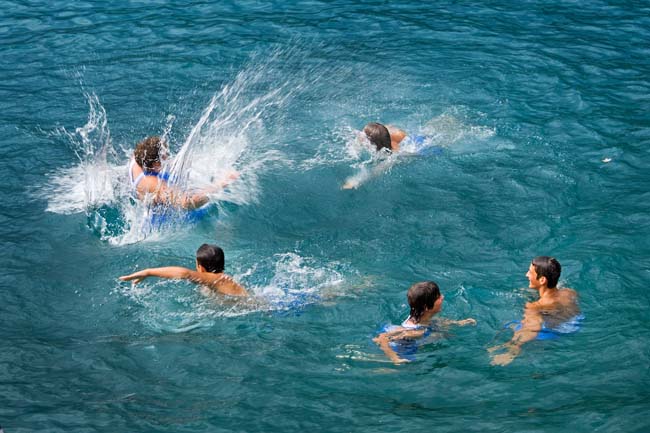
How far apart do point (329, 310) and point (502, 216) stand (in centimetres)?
316

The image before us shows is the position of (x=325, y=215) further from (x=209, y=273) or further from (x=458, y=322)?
(x=458, y=322)

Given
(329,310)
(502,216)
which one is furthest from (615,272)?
(329,310)

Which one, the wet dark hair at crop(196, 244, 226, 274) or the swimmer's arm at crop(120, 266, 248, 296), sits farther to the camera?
the wet dark hair at crop(196, 244, 226, 274)

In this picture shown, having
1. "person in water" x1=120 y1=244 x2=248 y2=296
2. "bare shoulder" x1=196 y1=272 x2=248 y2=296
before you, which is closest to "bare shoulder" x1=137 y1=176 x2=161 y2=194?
"person in water" x1=120 y1=244 x2=248 y2=296

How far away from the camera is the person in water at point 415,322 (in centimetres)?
827

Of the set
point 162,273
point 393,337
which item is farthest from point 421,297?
point 162,273

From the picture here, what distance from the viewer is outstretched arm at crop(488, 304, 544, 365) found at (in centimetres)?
816

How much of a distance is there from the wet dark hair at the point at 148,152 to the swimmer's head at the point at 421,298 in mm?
4498

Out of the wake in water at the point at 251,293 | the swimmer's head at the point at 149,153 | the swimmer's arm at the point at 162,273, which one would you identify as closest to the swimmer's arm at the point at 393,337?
the wake in water at the point at 251,293

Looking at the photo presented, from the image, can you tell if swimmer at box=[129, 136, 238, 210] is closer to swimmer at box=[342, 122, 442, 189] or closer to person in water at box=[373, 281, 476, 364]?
swimmer at box=[342, 122, 442, 189]

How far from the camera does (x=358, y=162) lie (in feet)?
40.8

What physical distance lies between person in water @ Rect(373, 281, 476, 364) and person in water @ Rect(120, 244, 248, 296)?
6.10 feet

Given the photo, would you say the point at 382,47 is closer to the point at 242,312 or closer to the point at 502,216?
the point at 502,216

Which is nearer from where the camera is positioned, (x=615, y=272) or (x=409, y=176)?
(x=615, y=272)
